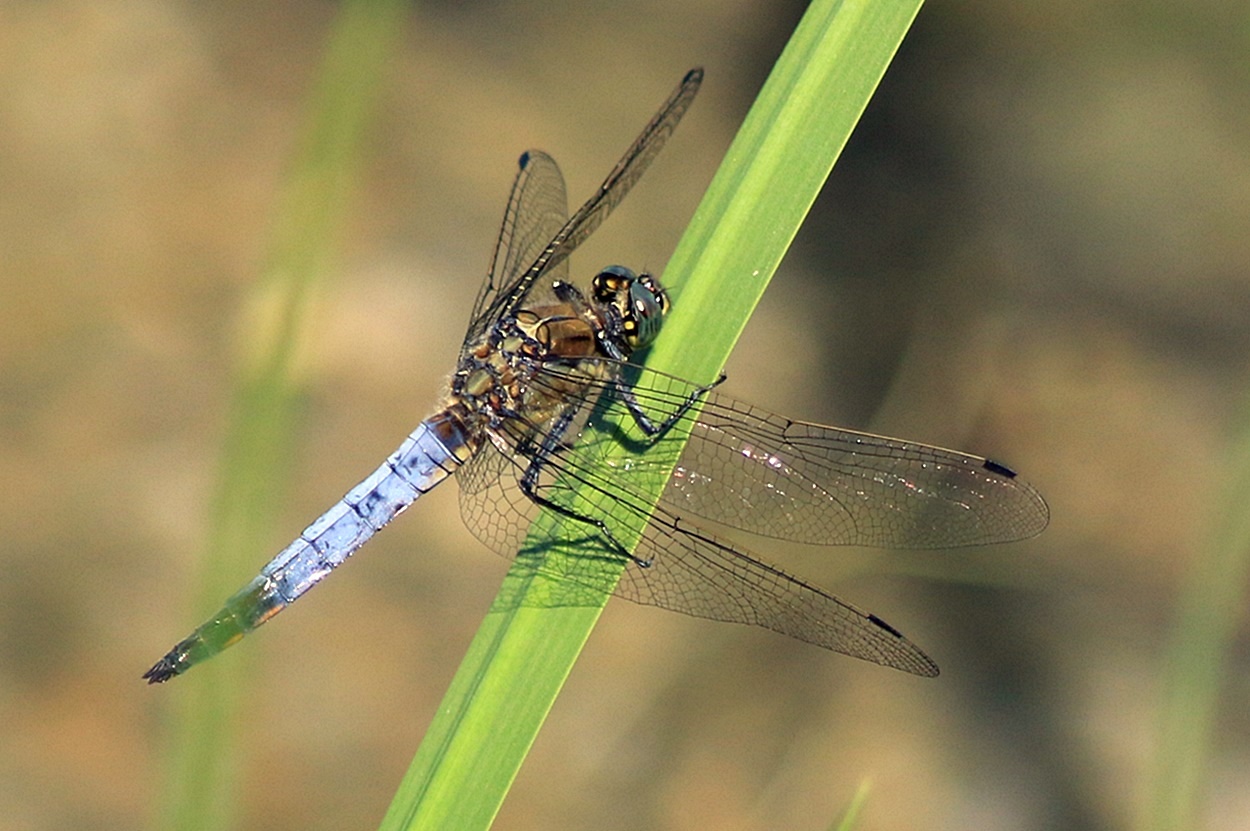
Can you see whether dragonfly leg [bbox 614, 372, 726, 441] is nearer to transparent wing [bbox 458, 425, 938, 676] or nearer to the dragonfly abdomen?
transparent wing [bbox 458, 425, 938, 676]

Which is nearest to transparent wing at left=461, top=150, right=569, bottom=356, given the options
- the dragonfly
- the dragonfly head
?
the dragonfly

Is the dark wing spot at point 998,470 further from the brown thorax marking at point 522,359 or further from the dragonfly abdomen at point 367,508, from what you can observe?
the dragonfly abdomen at point 367,508

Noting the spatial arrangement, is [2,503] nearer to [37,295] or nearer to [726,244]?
[37,295]

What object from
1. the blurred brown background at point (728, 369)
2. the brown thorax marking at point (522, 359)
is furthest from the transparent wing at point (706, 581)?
the blurred brown background at point (728, 369)

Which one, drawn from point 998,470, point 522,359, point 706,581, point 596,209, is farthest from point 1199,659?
point 596,209

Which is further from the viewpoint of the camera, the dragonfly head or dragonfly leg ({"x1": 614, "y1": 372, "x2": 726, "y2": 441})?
the dragonfly head

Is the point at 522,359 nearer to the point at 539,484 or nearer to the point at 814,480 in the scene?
the point at 539,484

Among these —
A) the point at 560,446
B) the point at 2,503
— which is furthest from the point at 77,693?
the point at 560,446
